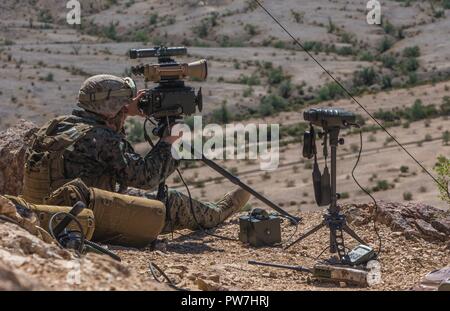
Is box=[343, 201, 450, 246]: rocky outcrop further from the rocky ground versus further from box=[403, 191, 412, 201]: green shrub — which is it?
box=[403, 191, 412, 201]: green shrub

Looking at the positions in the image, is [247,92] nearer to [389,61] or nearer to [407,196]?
[389,61]

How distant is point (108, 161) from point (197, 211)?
1376 millimetres

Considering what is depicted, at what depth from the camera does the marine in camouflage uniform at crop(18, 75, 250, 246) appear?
22.6 feet

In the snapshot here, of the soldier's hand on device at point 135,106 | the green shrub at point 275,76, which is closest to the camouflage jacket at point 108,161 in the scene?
the soldier's hand on device at point 135,106

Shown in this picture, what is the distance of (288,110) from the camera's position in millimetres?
36281

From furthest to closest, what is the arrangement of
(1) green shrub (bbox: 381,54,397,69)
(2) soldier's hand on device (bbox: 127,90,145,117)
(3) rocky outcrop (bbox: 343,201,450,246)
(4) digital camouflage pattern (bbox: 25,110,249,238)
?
(1) green shrub (bbox: 381,54,397,69) → (3) rocky outcrop (bbox: 343,201,450,246) → (2) soldier's hand on device (bbox: 127,90,145,117) → (4) digital camouflage pattern (bbox: 25,110,249,238)

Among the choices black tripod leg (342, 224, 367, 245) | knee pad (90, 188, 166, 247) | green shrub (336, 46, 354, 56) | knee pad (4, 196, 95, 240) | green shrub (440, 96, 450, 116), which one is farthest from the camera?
green shrub (336, 46, 354, 56)

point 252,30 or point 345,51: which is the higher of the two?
point 252,30

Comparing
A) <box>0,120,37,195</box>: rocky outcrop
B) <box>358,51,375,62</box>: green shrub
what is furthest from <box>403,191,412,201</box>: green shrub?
<box>358,51,375,62</box>: green shrub

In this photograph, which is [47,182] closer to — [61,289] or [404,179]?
[61,289]

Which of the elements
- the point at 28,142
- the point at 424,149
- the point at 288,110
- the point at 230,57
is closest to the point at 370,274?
the point at 28,142

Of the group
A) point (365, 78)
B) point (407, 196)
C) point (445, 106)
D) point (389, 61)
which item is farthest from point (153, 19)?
point (407, 196)

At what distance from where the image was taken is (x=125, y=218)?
680cm

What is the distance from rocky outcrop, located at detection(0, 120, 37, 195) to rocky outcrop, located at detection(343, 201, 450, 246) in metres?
2.78
